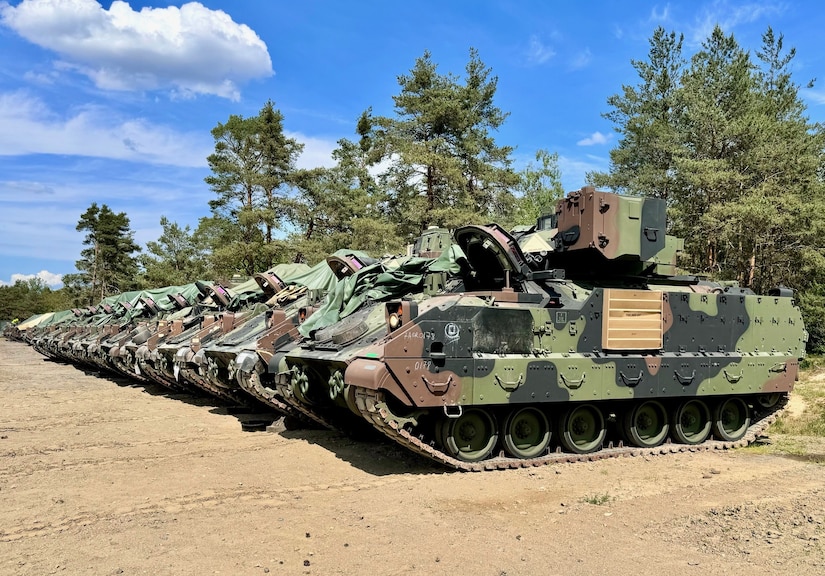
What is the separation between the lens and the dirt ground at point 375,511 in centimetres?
507

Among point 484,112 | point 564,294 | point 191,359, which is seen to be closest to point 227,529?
point 564,294

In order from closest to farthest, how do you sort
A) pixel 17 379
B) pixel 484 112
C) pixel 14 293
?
pixel 17 379 < pixel 484 112 < pixel 14 293

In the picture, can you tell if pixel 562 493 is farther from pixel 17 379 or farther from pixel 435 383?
pixel 17 379

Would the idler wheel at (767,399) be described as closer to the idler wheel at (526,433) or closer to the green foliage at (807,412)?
the green foliage at (807,412)

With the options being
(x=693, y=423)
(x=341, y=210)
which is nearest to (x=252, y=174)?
(x=341, y=210)

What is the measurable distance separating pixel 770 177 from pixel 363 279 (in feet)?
55.7

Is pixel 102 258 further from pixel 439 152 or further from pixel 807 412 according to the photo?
pixel 807 412

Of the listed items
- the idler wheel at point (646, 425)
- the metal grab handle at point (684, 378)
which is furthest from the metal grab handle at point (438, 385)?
the metal grab handle at point (684, 378)

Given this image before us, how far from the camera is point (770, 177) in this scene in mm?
22141

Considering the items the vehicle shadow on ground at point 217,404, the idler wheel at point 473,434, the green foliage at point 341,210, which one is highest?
the green foliage at point 341,210

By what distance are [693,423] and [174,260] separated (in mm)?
38166

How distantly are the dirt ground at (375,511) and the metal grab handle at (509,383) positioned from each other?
0.98 meters

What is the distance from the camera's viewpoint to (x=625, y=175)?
28.2 m

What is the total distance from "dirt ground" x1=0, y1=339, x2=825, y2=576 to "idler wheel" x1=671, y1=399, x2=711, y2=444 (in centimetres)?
49
